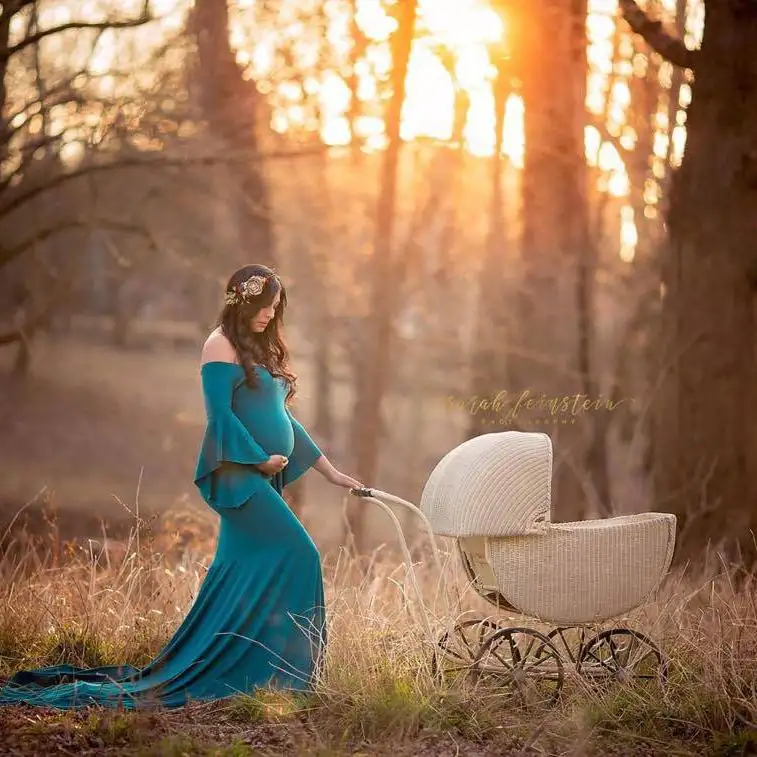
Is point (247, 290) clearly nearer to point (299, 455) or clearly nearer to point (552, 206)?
point (299, 455)

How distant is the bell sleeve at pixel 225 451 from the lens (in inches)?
194

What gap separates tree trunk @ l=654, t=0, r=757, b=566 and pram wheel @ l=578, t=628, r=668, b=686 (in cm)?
220

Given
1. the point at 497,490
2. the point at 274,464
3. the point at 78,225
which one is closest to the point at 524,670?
the point at 497,490

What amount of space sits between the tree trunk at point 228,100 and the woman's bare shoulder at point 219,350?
19.7 ft

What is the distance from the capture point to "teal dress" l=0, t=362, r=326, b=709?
488 cm

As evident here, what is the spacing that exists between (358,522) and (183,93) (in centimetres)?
496

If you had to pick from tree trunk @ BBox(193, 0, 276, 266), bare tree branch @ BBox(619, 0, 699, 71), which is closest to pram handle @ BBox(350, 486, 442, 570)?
bare tree branch @ BBox(619, 0, 699, 71)

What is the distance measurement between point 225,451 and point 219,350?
1.56 feet

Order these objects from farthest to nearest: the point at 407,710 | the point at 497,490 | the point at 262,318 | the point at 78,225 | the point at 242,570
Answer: the point at 78,225, the point at 262,318, the point at 242,570, the point at 497,490, the point at 407,710

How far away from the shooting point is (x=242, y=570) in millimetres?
5016

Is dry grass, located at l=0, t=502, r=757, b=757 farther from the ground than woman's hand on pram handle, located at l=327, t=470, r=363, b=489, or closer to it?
closer to it

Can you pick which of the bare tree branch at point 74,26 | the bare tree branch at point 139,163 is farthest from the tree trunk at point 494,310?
the bare tree branch at point 74,26

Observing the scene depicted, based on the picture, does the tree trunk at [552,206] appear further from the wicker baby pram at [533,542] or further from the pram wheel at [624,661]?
the wicker baby pram at [533,542]

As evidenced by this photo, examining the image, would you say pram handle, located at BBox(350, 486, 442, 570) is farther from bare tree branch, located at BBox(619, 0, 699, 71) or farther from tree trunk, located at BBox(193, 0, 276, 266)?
tree trunk, located at BBox(193, 0, 276, 266)
